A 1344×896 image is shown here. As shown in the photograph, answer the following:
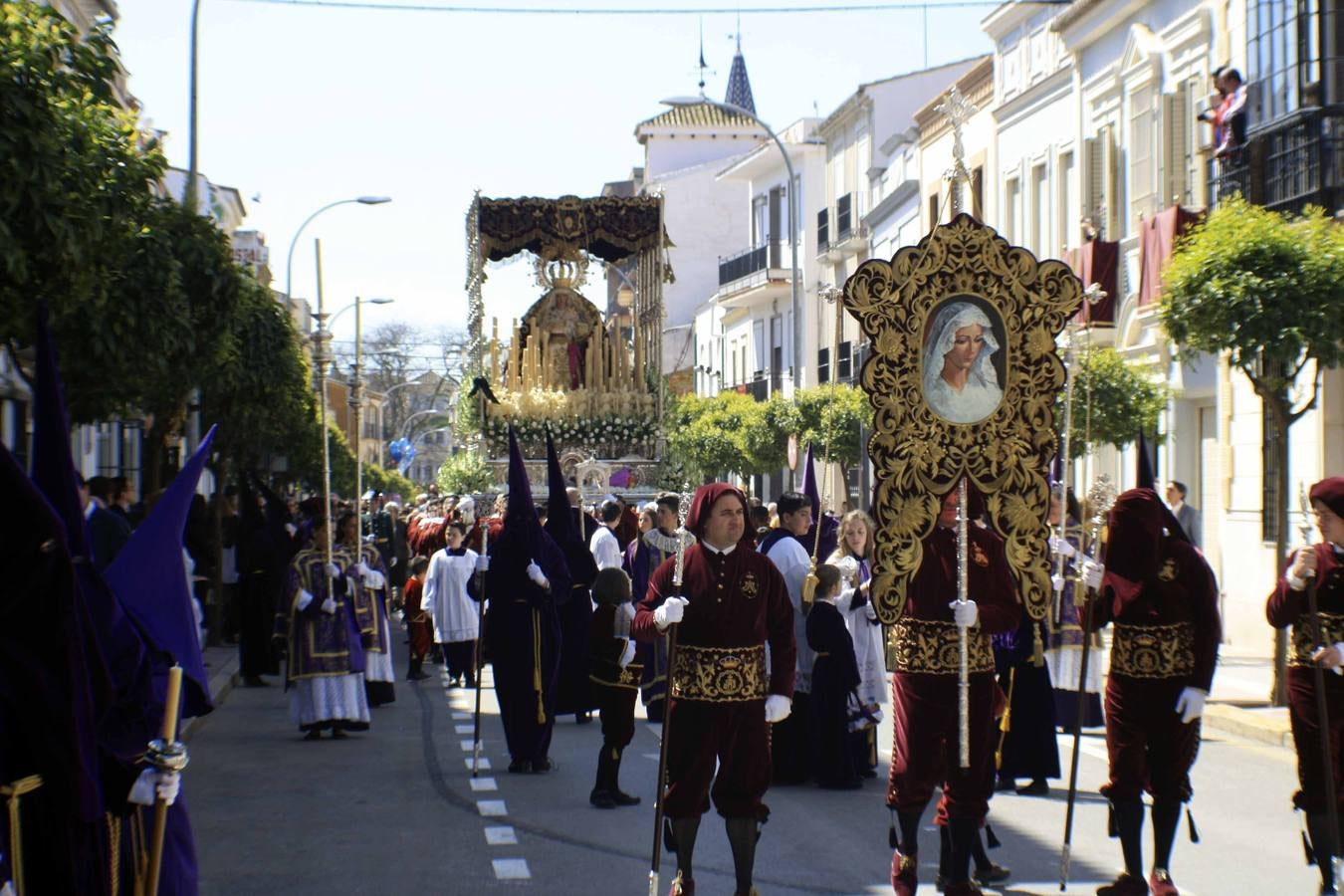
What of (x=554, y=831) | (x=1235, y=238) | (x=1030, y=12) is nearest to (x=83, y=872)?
(x=554, y=831)

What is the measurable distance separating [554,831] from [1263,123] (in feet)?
44.2

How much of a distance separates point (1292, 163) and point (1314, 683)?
42.4 feet

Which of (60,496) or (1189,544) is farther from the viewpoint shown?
(1189,544)

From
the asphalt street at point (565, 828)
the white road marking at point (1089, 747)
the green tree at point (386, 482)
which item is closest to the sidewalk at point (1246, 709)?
the asphalt street at point (565, 828)

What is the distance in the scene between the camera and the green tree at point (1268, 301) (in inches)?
583

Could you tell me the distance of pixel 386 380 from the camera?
9281cm

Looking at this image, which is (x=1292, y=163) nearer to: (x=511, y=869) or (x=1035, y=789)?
Result: (x=1035, y=789)

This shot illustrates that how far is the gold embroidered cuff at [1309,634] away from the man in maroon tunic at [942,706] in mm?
1181

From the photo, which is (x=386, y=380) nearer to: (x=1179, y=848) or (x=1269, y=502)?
(x=1269, y=502)

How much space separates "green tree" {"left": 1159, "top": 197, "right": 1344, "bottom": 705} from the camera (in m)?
14.8

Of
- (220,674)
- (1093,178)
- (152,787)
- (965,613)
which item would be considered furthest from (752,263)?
(152,787)

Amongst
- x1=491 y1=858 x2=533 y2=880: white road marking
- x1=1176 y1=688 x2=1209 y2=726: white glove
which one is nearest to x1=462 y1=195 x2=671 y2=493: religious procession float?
A: x1=491 y1=858 x2=533 y2=880: white road marking

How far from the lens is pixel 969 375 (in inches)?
331

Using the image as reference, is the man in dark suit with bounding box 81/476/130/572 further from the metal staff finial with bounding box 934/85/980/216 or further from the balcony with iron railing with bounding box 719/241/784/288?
the balcony with iron railing with bounding box 719/241/784/288
